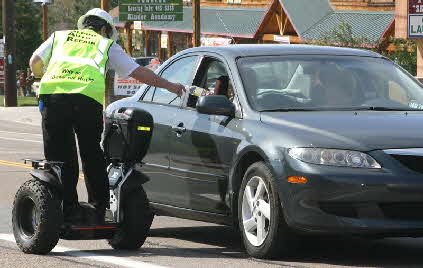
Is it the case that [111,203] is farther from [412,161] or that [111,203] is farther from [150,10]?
[150,10]

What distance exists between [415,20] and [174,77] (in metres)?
21.3

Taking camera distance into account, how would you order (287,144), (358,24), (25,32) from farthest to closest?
1. (25,32)
2. (358,24)
3. (287,144)

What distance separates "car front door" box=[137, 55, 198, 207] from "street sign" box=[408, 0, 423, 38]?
20697 millimetres

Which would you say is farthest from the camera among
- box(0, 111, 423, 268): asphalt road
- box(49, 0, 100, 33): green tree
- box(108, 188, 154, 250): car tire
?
box(49, 0, 100, 33): green tree

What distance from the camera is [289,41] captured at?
155ft

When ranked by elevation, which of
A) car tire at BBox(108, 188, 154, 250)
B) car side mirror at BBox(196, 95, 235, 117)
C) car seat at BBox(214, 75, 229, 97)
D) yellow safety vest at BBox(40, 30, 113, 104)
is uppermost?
yellow safety vest at BBox(40, 30, 113, 104)

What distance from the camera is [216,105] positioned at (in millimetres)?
8812

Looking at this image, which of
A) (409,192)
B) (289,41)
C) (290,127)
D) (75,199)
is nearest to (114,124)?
(75,199)

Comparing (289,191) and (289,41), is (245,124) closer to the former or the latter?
(289,191)

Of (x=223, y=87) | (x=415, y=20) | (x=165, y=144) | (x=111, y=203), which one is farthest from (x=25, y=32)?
(x=111, y=203)

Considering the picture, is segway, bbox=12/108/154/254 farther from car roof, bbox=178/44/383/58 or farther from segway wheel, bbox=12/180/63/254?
car roof, bbox=178/44/383/58

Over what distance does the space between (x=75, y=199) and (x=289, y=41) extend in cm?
3897

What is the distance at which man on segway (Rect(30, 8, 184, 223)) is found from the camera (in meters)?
8.46

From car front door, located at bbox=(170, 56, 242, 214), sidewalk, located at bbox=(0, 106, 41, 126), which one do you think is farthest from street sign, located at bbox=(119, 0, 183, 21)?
car front door, located at bbox=(170, 56, 242, 214)
